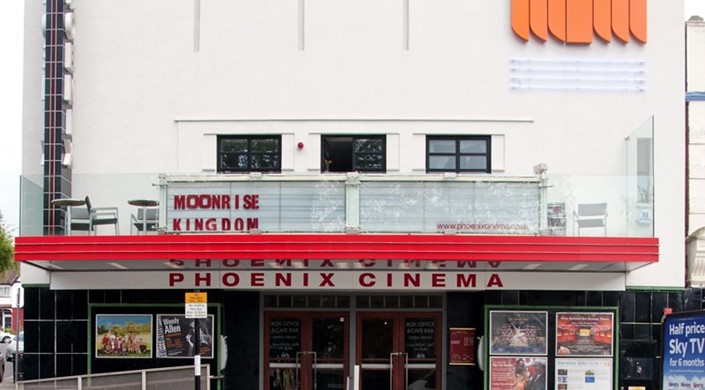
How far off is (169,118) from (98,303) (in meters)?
3.99

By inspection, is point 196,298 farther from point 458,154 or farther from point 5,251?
point 5,251

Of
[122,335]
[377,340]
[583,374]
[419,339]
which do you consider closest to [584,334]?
[583,374]

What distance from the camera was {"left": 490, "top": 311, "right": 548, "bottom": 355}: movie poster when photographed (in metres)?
20.9

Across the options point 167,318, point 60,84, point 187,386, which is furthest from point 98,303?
point 60,84

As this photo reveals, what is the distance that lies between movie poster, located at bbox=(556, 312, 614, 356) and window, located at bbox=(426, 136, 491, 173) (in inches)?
134

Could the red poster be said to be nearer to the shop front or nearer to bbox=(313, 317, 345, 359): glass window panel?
the shop front

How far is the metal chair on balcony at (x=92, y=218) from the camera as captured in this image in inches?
763

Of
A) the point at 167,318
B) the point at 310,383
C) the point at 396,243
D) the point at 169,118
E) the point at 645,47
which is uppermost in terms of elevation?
the point at 645,47

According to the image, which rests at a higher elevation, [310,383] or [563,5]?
[563,5]

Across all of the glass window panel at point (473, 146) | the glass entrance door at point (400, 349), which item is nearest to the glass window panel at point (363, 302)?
the glass entrance door at point (400, 349)

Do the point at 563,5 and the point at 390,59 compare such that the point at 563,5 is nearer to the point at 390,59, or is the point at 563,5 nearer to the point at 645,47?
the point at 645,47

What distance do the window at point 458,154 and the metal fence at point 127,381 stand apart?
643cm

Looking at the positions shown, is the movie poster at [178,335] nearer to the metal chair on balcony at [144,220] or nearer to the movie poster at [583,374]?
the metal chair on balcony at [144,220]

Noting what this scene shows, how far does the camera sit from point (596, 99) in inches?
856
